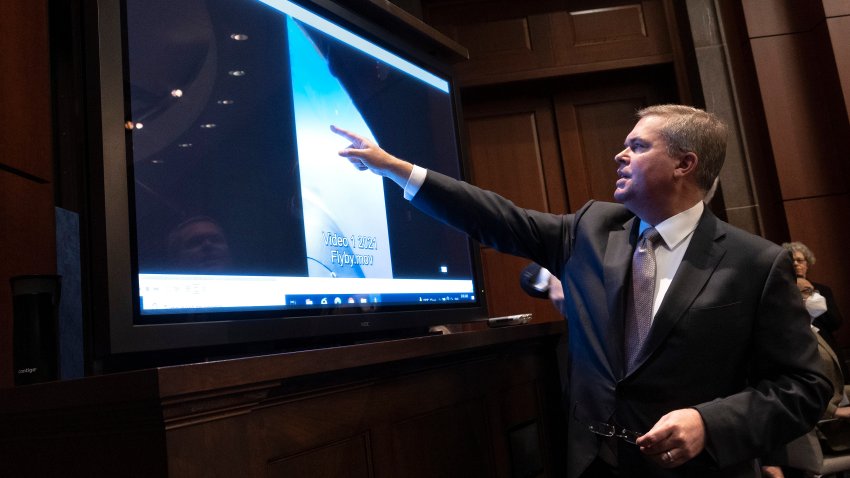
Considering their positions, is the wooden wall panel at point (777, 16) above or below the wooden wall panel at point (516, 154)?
above

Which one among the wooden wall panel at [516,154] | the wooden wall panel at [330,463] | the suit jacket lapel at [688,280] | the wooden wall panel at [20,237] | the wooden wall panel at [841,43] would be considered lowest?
the wooden wall panel at [330,463]

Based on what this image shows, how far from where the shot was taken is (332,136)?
2014 millimetres

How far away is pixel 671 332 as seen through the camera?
1.85 m

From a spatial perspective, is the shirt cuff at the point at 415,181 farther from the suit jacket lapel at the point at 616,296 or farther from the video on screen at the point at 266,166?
the suit jacket lapel at the point at 616,296

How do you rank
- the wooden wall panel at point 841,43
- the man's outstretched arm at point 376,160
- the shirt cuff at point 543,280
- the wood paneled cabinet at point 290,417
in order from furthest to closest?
the wooden wall panel at point 841,43 → the shirt cuff at point 543,280 → the man's outstretched arm at point 376,160 → the wood paneled cabinet at point 290,417

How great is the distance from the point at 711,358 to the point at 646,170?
557 millimetres

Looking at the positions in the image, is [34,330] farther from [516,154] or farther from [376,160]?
[516,154]

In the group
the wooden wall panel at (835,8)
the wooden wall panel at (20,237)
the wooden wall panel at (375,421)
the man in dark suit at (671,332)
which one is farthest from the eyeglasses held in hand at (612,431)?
the wooden wall panel at (835,8)

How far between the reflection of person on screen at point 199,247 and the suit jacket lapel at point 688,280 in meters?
1.02

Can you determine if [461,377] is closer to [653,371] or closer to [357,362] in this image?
[653,371]

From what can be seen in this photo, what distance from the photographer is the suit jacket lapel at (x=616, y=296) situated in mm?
1917

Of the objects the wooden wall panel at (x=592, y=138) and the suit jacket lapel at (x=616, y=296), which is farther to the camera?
the wooden wall panel at (x=592, y=138)

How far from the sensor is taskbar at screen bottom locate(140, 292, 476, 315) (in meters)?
1.42

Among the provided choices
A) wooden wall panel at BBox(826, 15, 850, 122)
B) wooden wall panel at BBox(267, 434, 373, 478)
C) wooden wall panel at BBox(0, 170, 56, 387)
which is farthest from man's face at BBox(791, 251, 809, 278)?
wooden wall panel at BBox(0, 170, 56, 387)
